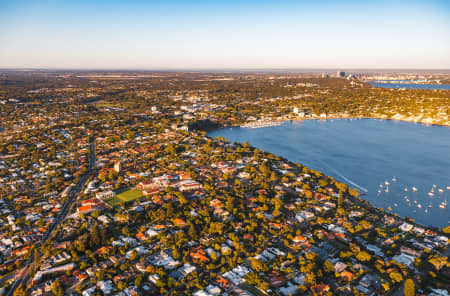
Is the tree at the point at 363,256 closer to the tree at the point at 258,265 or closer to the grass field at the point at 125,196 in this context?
the tree at the point at 258,265

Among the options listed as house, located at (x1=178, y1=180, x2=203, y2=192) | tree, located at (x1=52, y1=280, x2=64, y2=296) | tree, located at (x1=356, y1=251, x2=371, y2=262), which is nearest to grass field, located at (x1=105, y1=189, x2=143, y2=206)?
house, located at (x1=178, y1=180, x2=203, y2=192)

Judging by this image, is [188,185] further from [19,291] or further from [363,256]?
[363,256]

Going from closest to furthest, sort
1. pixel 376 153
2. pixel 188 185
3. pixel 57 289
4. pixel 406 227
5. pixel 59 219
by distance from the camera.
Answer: pixel 57 289, pixel 406 227, pixel 59 219, pixel 188 185, pixel 376 153

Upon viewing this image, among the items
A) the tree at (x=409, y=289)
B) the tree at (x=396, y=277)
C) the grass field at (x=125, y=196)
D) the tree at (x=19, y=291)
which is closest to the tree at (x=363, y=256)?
the tree at (x=396, y=277)

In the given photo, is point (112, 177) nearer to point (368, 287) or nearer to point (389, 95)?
point (368, 287)

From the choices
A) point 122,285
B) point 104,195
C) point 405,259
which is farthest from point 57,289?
point 405,259

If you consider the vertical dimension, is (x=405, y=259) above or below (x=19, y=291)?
below

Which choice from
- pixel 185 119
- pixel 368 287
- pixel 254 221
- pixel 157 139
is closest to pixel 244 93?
pixel 185 119
